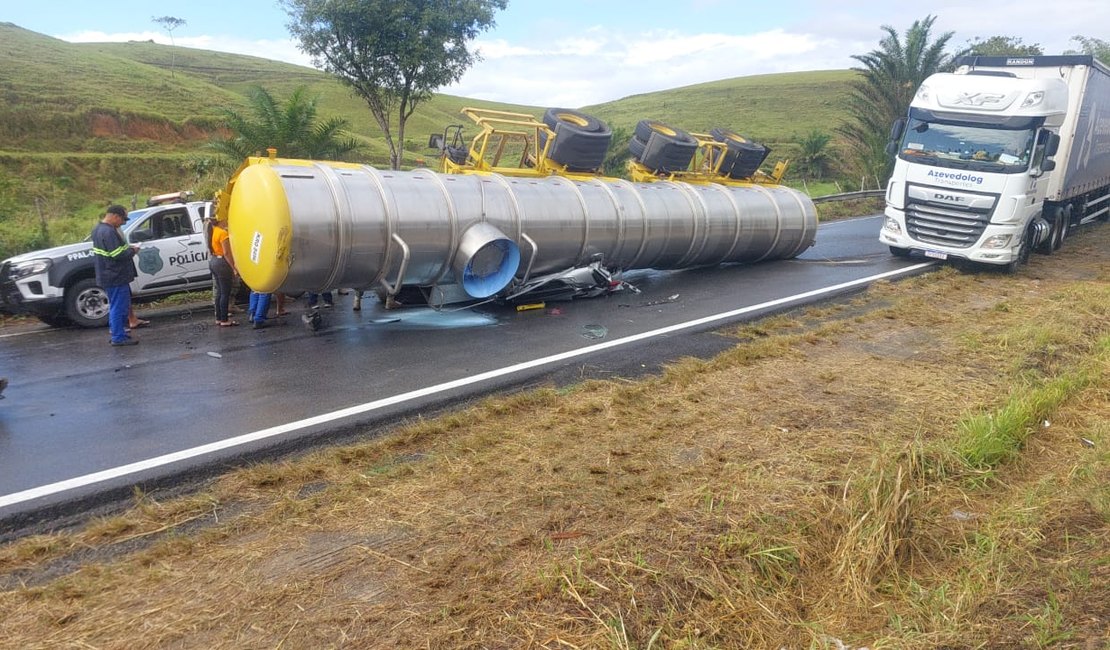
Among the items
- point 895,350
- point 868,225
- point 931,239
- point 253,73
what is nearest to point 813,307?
point 895,350

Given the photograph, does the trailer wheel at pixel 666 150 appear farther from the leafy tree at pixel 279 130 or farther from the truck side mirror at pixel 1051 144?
the leafy tree at pixel 279 130

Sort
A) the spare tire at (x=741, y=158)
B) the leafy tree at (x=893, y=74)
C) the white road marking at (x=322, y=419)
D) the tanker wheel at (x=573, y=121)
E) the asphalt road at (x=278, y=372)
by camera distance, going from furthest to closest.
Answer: the leafy tree at (x=893, y=74) → the spare tire at (x=741, y=158) → the tanker wheel at (x=573, y=121) → the asphalt road at (x=278, y=372) → the white road marking at (x=322, y=419)

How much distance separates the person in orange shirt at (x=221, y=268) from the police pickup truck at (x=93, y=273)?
4.26 ft

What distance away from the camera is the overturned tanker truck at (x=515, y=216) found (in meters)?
8.62

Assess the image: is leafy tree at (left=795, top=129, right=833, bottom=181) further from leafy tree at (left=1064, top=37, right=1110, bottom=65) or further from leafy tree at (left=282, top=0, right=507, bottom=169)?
leafy tree at (left=1064, top=37, right=1110, bottom=65)

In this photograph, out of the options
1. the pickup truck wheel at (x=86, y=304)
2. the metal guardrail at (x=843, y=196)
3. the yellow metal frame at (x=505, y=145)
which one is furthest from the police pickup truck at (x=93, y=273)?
the metal guardrail at (x=843, y=196)

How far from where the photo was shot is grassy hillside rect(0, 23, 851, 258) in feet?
91.7

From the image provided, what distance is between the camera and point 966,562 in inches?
156

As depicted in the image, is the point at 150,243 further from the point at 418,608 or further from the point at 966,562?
the point at 966,562

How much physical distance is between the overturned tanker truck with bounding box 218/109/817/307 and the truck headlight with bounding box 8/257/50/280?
2601 mm

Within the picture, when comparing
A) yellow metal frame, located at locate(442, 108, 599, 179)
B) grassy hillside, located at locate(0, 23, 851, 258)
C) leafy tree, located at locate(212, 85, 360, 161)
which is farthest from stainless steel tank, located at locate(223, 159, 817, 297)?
leafy tree, located at locate(212, 85, 360, 161)

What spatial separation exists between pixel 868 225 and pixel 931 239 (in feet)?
26.9

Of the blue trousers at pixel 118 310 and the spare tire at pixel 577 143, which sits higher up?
the spare tire at pixel 577 143

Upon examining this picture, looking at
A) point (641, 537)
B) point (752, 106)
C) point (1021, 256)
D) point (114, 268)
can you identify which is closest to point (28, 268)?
point (114, 268)
